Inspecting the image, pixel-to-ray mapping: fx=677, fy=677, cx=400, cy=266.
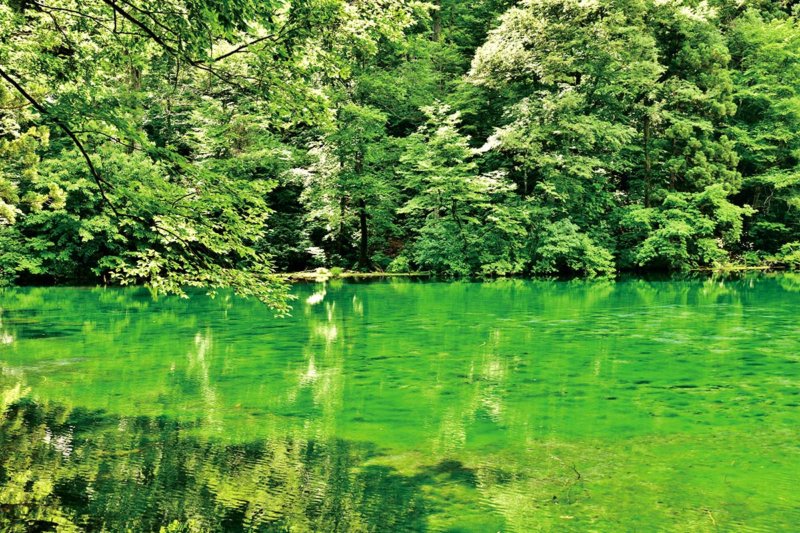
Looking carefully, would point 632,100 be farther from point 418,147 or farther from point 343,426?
point 343,426

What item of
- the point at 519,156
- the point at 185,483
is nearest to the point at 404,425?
the point at 185,483

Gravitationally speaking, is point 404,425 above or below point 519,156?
below

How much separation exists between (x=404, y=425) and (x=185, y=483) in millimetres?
1745

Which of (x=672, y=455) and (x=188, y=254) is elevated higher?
(x=188, y=254)

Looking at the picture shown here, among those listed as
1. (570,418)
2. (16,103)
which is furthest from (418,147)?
(570,418)

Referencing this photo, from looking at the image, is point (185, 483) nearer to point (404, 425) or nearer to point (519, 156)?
point (404, 425)

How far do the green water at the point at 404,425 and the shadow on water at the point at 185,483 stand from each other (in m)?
0.02

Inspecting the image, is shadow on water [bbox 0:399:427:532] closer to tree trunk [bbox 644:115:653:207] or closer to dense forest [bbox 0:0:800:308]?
dense forest [bbox 0:0:800:308]

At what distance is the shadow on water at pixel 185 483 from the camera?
10.9 feet

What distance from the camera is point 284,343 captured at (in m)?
8.83

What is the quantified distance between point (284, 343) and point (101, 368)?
7.53 ft

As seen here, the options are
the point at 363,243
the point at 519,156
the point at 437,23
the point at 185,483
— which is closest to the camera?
the point at 185,483

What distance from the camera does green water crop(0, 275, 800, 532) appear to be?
344cm

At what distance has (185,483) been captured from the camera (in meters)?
3.85
